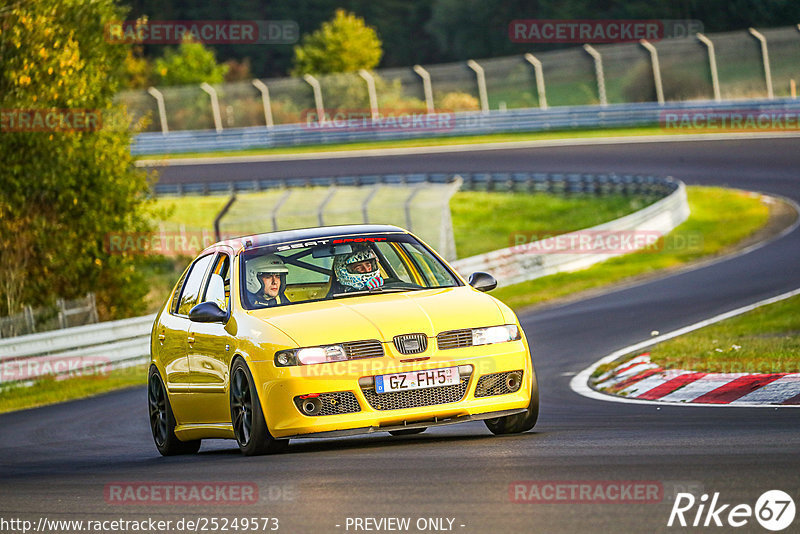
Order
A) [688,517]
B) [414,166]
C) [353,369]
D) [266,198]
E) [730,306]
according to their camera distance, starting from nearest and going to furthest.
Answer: [688,517], [353,369], [730,306], [266,198], [414,166]

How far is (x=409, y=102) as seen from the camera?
55.2 meters

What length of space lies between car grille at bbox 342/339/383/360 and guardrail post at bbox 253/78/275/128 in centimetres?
4700

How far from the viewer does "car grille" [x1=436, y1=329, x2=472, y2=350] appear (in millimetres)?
8547

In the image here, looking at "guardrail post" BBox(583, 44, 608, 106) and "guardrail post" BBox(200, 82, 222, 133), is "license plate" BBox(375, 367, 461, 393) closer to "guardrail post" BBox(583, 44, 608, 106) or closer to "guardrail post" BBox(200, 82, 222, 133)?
"guardrail post" BBox(583, 44, 608, 106)

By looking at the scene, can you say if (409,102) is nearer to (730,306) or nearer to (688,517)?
(730,306)

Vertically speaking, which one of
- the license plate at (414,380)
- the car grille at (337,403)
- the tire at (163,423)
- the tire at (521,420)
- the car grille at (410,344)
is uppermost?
the car grille at (410,344)

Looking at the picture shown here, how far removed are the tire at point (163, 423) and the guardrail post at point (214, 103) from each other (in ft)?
145

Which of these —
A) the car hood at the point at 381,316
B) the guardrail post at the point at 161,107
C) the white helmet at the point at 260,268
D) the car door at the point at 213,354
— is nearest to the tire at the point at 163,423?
the car door at the point at 213,354

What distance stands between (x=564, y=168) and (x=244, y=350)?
33255mm

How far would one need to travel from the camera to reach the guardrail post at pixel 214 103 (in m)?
54.7

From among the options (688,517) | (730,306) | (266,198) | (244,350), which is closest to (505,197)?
(266,198)

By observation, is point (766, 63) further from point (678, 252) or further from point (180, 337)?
point (180, 337)

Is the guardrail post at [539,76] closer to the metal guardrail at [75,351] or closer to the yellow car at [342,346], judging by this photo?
the metal guardrail at [75,351]

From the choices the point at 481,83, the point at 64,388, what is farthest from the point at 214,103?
the point at 64,388
